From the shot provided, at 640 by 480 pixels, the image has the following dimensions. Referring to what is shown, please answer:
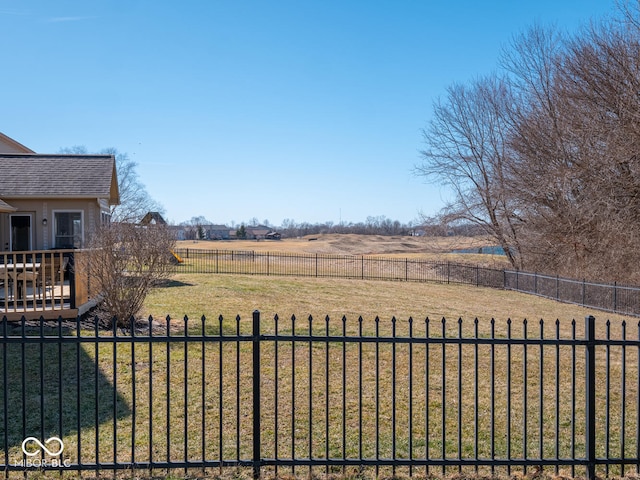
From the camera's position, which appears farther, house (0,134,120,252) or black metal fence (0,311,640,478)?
house (0,134,120,252)

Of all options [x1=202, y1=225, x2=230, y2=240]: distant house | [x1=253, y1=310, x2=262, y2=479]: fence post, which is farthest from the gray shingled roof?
[x1=202, y1=225, x2=230, y2=240]: distant house

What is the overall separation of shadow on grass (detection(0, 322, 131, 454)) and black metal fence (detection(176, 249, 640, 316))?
52.6 ft

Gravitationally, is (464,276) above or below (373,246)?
below

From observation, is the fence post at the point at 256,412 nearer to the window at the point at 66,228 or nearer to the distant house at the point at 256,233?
the window at the point at 66,228

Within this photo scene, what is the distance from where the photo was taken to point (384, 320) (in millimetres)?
12266

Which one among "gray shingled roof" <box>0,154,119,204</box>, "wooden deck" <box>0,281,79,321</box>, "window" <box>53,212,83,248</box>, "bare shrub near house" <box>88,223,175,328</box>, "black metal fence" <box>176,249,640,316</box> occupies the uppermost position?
"gray shingled roof" <box>0,154,119,204</box>

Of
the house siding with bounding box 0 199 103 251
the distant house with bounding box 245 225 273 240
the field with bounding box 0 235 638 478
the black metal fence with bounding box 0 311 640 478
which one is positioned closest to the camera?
the black metal fence with bounding box 0 311 640 478

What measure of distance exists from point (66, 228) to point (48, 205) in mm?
Result: 1075

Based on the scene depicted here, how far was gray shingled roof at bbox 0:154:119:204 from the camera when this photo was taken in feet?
57.4

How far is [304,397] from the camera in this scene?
20.6 ft

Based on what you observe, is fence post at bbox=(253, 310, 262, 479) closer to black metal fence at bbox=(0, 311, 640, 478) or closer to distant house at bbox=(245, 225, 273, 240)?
black metal fence at bbox=(0, 311, 640, 478)

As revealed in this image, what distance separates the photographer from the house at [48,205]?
17.4m

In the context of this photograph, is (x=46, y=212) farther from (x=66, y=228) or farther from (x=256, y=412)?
(x=256, y=412)

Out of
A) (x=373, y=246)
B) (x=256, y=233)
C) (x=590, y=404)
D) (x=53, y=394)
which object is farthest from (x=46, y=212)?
(x=256, y=233)
